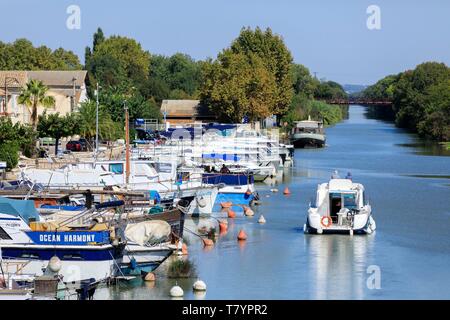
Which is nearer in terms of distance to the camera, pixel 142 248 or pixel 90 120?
pixel 142 248

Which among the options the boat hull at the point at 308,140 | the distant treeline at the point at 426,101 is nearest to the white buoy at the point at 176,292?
the boat hull at the point at 308,140

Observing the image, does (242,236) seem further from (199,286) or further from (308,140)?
(308,140)

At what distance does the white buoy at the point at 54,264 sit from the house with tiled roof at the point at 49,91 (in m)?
39.0

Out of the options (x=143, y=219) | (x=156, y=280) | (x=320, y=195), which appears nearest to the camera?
(x=156, y=280)

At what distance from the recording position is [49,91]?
8456 centimetres

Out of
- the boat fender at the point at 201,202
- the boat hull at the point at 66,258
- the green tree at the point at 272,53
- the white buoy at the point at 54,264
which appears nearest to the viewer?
the white buoy at the point at 54,264

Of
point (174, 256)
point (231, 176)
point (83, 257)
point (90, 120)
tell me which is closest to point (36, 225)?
point (83, 257)

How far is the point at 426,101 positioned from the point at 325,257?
112 meters

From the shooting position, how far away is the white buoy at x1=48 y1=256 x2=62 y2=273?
2775 centimetres

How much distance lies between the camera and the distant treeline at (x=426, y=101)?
12575 cm

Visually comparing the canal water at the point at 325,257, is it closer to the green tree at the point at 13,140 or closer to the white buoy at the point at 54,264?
the white buoy at the point at 54,264

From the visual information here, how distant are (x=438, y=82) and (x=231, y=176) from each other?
110245 mm
